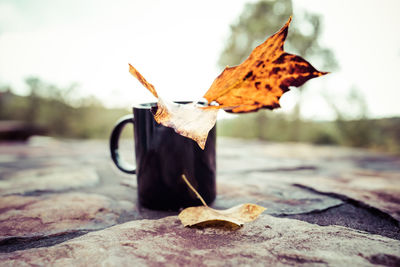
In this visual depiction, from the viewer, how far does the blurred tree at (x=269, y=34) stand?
4336mm

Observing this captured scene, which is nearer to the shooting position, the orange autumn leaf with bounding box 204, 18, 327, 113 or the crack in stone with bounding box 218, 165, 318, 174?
the orange autumn leaf with bounding box 204, 18, 327, 113

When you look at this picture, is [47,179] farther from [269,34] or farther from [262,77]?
[269,34]

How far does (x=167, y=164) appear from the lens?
2.04 ft

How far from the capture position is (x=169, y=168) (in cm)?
62

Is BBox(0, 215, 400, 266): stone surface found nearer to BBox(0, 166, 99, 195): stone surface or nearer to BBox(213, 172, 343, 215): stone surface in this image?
BBox(213, 172, 343, 215): stone surface

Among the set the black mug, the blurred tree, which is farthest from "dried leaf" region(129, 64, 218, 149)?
the blurred tree

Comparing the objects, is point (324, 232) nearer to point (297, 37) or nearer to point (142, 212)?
point (142, 212)

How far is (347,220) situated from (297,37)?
436 centimetres

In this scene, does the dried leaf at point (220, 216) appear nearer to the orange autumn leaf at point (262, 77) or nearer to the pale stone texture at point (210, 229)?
the pale stone texture at point (210, 229)

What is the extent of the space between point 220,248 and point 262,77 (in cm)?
33

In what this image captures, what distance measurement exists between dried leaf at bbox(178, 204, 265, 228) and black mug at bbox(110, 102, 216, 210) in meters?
0.06

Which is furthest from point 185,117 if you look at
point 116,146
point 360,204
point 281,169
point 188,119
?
point 281,169

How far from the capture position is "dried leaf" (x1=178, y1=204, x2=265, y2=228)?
Result: 53 cm

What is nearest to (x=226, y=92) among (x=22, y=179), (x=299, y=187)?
(x=299, y=187)
